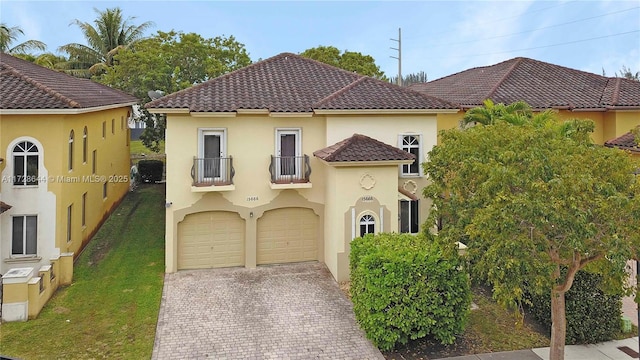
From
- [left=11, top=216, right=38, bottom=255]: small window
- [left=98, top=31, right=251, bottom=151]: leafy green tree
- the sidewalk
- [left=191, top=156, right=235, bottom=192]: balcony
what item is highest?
[left=98, top=31, right=251, bottom=151]: leafy green tree

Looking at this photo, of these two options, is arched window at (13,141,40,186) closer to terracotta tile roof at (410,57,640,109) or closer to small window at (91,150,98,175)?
small window at (91,150,98,175)

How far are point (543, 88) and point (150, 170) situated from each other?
2634cm

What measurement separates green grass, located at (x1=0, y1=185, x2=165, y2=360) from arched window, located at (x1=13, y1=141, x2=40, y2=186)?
3.76m

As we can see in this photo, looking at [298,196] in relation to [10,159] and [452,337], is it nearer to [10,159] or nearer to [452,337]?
[452,337]

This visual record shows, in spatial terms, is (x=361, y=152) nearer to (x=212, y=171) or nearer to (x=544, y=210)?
(x=212, y=171)

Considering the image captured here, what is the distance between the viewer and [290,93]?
1923 centimetres

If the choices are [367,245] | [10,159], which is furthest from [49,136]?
[367,245]

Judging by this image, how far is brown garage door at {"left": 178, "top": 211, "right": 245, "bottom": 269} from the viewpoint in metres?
18.2

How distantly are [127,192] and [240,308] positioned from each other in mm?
19477

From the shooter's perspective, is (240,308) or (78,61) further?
(78,61)

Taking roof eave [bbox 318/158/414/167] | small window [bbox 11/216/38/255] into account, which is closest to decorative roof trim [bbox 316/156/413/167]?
roof eave [bbox 318/158/414/167]

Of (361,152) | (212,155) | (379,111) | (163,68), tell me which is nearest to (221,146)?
(212,155)

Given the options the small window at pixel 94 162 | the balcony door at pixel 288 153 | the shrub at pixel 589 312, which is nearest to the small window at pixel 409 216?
the balcony door at pixel 288 153

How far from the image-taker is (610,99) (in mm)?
22109
